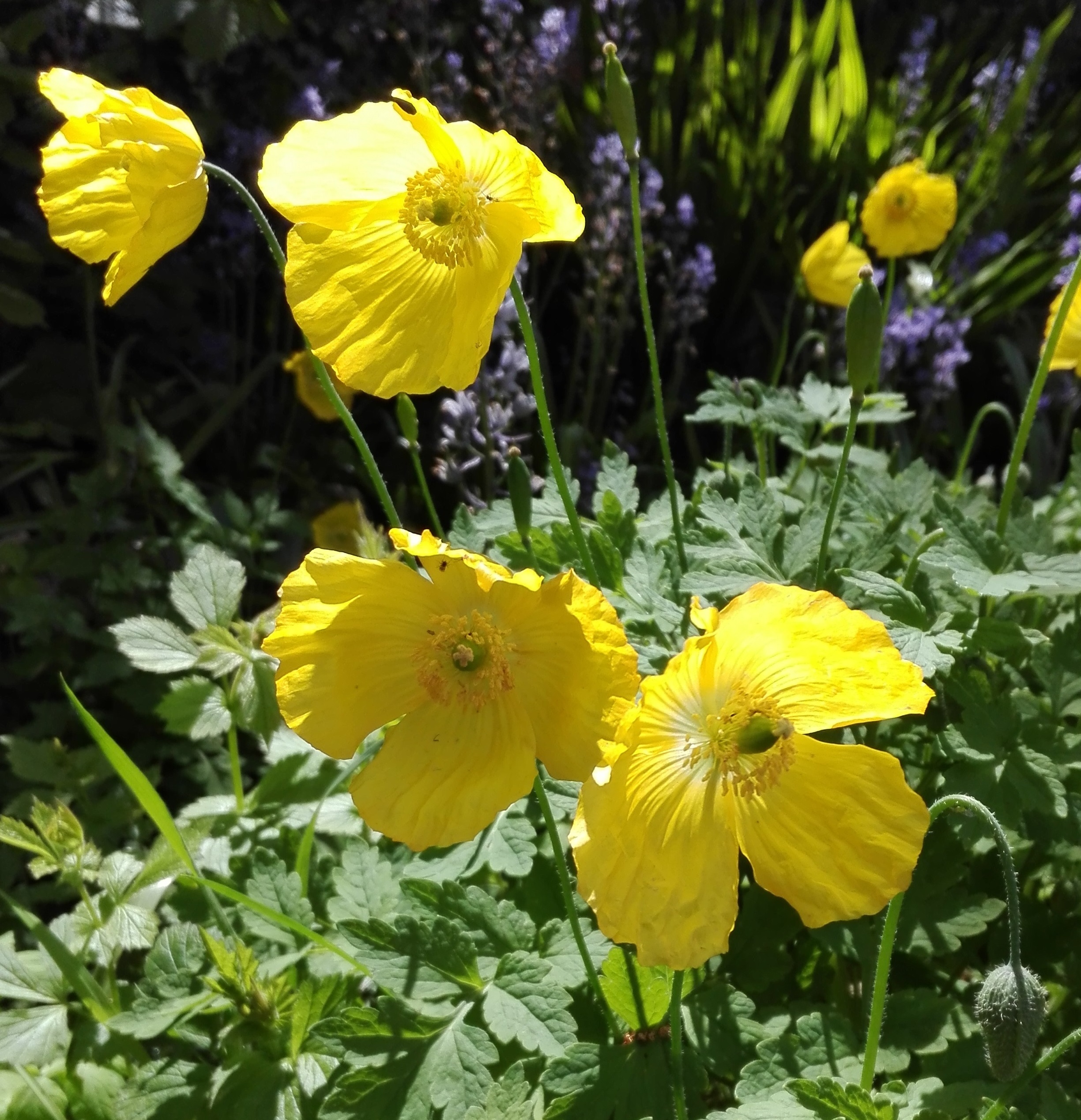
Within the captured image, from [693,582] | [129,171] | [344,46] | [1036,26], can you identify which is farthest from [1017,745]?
[1036,26]

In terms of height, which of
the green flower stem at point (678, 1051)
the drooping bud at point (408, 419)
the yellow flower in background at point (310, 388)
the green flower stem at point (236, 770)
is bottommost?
the green flower stem at point (236, 770)

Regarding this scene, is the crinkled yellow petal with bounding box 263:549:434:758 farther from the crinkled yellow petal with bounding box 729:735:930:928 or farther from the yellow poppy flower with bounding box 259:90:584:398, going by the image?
the crinkled yellow petal with bounding box 729:735:930:928

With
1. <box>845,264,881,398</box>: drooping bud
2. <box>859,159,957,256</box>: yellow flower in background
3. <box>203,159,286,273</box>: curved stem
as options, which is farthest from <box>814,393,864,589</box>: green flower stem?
<box>859,159,957,256</box>: yellow flower in background

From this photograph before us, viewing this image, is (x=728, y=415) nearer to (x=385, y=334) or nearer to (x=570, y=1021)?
(x=385, y=334)

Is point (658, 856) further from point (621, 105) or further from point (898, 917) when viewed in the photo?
point (621, 105)

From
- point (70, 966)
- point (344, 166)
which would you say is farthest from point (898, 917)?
point (70, 966)

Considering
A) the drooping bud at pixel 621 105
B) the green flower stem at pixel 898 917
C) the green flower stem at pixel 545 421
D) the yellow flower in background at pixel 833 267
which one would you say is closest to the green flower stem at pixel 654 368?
the drooping bud at pixel 621 105

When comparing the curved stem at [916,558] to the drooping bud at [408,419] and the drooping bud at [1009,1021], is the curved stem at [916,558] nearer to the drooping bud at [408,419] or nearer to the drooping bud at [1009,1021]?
the drooping bud at [1009,1021]
